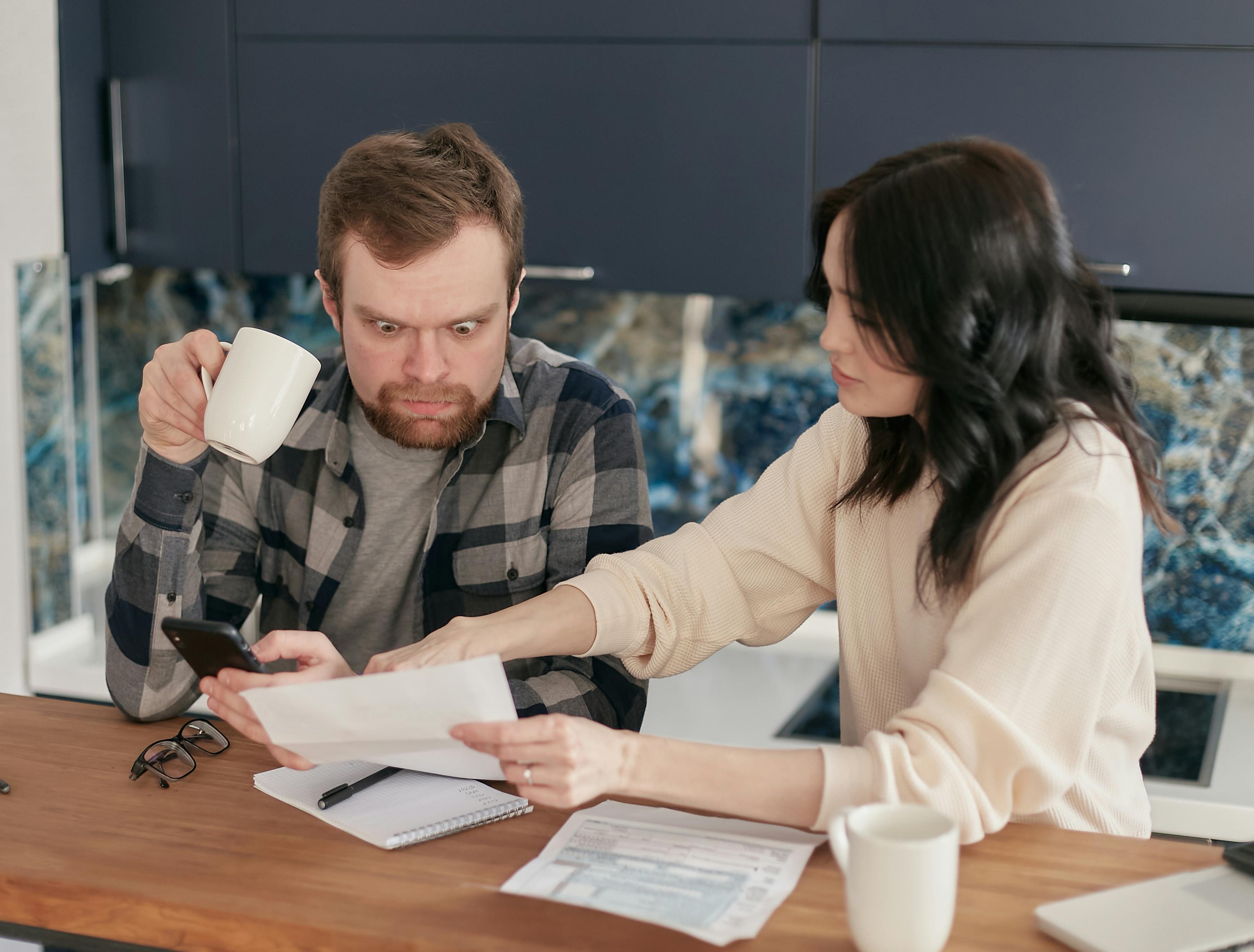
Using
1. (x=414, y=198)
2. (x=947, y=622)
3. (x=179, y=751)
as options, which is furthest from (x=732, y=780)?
(x=414, y=198)

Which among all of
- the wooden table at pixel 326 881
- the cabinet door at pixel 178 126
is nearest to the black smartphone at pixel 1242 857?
the wooden table at pixel 326 881

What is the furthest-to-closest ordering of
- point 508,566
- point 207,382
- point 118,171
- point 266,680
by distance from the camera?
point 118,171 < point 508,566 < point 207,382 < point 266,680

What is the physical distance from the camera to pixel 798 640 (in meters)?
2.57

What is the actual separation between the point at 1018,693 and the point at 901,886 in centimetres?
23

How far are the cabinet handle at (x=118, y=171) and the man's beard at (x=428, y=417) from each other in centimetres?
120

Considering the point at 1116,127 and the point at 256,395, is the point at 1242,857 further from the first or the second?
the point at 1116,127

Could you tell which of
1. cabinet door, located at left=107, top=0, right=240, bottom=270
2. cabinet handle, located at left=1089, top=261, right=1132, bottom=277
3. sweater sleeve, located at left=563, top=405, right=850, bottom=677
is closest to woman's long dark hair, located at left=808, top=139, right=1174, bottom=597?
sweater sleeve, located at left=563, top=405, right=850, bottom=677

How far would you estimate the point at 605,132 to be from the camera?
87.6 inches

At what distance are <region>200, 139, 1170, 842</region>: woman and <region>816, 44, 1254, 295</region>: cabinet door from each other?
0.90 m

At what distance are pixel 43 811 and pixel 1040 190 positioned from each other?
1056mm

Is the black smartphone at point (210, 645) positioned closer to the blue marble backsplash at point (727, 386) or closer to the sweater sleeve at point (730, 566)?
the sweater sleeve at point (730, 566)

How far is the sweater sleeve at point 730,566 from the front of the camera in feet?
4.57

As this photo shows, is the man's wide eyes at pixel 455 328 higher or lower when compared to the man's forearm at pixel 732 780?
higher

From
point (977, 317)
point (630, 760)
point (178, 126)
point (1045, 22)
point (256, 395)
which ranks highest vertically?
point (1045, 22)
